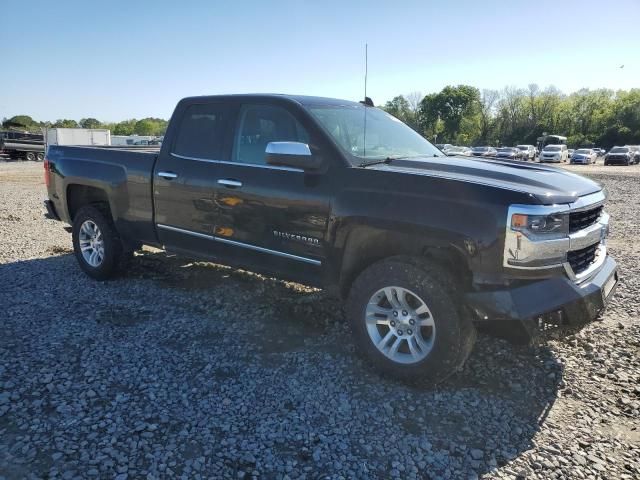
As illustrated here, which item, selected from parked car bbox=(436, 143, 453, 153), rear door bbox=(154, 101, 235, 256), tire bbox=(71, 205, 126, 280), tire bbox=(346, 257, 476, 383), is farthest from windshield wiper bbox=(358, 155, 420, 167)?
tire bbox=(71, 205, 126, 280)

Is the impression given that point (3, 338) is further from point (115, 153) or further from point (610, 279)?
point (610, 279)

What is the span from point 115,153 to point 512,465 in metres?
4.65

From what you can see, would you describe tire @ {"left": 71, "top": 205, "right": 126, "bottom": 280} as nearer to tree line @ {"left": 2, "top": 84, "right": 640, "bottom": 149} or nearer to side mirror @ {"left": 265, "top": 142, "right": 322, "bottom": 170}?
side mirror @ {"left": 265, "top": 142, "right": 322, "bottom": 170}

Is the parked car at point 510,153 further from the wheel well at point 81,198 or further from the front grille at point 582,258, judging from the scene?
the front grille at point 582,258

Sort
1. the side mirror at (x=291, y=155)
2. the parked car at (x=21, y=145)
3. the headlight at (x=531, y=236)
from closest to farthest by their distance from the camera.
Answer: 1. the headlight at (x=531, y=236)
2. the side mirror at (x=291, y=155)
3. the parked car at (x=21, y=145)

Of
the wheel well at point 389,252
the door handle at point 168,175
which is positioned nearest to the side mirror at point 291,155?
the wheel well at point 389,252

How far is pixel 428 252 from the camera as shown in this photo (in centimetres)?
340

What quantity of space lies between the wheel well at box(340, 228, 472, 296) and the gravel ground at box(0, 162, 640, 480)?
732 millimetres

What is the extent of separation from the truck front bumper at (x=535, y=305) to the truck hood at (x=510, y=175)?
53cm

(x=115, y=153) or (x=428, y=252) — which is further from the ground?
(x=115, y=153)

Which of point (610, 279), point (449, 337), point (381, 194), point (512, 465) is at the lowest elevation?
point (512, 465)

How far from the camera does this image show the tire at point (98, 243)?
5.45 metres

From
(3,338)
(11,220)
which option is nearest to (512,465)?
(3,338)

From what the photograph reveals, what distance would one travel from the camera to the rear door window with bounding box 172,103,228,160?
4469mm
